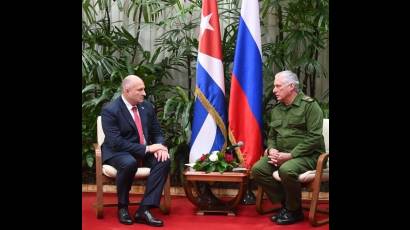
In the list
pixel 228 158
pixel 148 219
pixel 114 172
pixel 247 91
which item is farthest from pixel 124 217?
pixel 247 91

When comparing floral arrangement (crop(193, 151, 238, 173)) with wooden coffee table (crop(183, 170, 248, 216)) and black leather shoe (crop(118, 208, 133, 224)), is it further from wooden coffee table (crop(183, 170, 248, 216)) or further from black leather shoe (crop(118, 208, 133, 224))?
black leather shoe (crop(118, 208, 133, 224))

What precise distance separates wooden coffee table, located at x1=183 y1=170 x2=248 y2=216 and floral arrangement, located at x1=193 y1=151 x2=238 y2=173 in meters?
0.06

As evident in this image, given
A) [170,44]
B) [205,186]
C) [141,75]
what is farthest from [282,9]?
[205,186]

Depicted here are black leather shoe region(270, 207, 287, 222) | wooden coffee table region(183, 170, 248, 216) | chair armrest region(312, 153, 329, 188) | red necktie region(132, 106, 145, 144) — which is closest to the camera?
chair armrest region(312, 153, 329, 188)

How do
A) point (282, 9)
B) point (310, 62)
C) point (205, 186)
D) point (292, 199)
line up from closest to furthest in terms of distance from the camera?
point (292, 199)
point (205, 186)
point (310, 62)
point (282, 9)

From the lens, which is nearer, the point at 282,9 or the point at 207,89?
the point at 207,89

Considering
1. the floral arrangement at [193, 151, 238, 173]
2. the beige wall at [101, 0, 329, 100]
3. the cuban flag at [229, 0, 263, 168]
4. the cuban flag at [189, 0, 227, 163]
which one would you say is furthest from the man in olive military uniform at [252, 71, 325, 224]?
the beige wall at [101, 0, 329, 100]

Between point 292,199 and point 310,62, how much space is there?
5.59 ft

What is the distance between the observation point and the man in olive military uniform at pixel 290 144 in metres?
4.66

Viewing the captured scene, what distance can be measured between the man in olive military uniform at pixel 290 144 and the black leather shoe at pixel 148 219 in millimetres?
883

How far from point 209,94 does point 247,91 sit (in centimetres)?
36

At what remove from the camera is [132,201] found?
5652mm

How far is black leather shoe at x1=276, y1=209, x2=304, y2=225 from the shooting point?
15.4 feet
